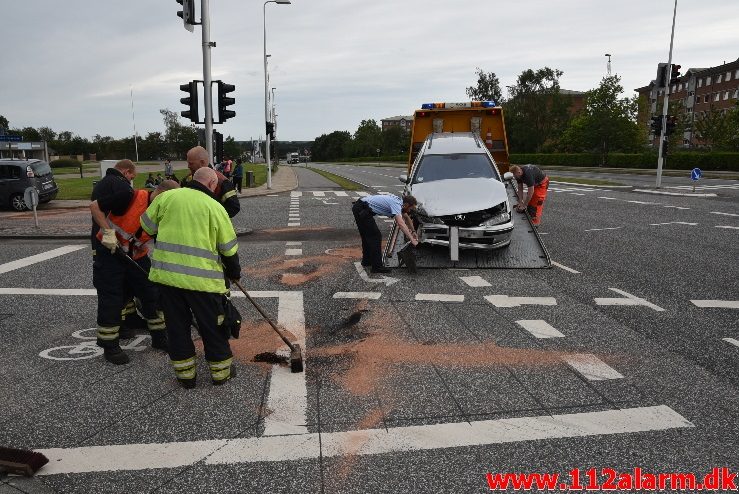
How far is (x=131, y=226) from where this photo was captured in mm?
5148

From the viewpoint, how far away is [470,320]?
6020 mm

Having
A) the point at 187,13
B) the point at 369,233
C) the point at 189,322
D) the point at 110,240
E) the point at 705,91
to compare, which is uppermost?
the point at 705,91

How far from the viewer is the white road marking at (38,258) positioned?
29.6 ft

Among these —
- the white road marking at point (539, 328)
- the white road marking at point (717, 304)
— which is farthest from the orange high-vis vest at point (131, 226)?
the white road marking at point (717, 304)

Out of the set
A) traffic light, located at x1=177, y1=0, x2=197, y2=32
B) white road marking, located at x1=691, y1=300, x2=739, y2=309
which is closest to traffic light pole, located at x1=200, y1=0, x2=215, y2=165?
traffic light, located at x1=177, y1=0, x2=197, y2=32

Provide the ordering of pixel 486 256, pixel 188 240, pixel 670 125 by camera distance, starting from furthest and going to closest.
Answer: pixel 670 125 < pixel 486 256 < pixel 188 240

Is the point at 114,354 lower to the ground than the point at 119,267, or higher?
lower

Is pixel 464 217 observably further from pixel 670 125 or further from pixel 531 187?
pixel 670 125

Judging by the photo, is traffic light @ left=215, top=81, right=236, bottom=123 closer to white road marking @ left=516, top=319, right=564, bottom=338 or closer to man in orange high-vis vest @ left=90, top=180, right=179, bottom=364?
man in orange high-vis vest @ left=90, top=180, right=179, bottom=364

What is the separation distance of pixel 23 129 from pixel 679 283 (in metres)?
110

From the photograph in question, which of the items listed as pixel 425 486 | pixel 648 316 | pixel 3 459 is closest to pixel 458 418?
pixel 425 486

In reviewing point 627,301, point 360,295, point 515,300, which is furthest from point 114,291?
point 627,301

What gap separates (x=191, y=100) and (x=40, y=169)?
11.0 metres

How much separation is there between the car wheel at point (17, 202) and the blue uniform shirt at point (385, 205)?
48.2ft
